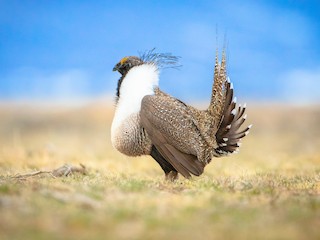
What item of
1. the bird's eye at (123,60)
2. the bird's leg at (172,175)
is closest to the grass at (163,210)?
the bird's leg at (172,175)

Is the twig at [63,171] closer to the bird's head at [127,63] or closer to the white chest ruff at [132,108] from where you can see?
the white chest ruff at [132,108]

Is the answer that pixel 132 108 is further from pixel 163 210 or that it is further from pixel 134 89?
pixel 163 210

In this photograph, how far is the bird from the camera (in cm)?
901

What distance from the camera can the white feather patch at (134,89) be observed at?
30.4ft

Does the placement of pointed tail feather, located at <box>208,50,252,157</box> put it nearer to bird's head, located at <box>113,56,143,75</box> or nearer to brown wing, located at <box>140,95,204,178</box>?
brown wing, located at <box>140,95,204,178</box>

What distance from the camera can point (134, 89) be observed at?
947cm

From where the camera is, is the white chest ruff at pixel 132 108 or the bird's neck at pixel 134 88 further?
the bird's neck at pixel 134 88

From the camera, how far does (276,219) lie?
219 inches

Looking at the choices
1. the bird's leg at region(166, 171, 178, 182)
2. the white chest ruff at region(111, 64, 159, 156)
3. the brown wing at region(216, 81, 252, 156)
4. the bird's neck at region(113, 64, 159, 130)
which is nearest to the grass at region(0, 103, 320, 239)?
the bird's leg at region(166, 171, 178, 182)

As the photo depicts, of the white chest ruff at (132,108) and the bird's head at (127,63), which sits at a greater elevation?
the bird's head at (127,63)

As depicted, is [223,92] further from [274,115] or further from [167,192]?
[274,115]

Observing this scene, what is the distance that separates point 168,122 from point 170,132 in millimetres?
151

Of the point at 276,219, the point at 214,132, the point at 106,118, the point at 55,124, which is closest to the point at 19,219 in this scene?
the point at 276,219

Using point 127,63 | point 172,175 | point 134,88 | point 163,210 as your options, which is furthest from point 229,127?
point 163,210
